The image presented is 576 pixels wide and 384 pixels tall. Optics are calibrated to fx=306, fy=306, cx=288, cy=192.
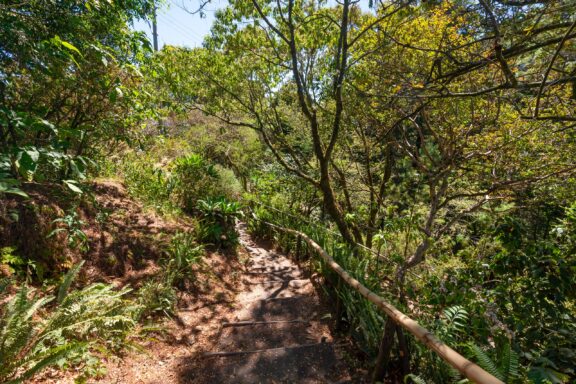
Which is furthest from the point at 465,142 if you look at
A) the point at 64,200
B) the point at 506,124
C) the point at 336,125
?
the point at 64,200

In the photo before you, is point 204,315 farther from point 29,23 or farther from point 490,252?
point 490,252

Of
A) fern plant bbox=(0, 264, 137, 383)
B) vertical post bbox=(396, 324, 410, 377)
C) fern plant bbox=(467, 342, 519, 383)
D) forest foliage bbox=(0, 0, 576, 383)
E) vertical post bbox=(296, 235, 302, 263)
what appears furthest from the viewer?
vertical post bbox=(296, 235, 302, 263)

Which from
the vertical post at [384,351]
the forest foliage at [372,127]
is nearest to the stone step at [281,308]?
the forest foliage at [372,127]

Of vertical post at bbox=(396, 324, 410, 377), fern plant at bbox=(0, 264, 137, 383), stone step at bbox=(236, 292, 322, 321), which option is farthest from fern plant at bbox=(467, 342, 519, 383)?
fern plant at bbox=(0, 264, 137, 383)

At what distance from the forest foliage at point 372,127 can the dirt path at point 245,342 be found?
41 cm

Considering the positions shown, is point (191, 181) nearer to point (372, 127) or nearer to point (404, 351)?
point (372, 127)

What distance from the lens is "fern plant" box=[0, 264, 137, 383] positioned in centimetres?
208

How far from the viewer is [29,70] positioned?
282 cm

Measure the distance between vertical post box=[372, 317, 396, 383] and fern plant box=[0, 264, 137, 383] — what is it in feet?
7.15

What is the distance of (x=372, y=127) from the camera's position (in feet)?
23.7

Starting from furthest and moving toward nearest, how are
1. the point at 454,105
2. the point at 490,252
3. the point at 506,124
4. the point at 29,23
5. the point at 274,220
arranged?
the point at 274,220
the point at 490,252
the point at 454,105
the point at 506,124
the point at 29,23

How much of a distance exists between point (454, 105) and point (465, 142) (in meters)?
0.73

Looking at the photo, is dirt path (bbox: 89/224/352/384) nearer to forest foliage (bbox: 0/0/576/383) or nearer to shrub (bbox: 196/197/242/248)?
forest foliage (bbox: 0/0/576/383)

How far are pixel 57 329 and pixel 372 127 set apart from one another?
6.67 meters
